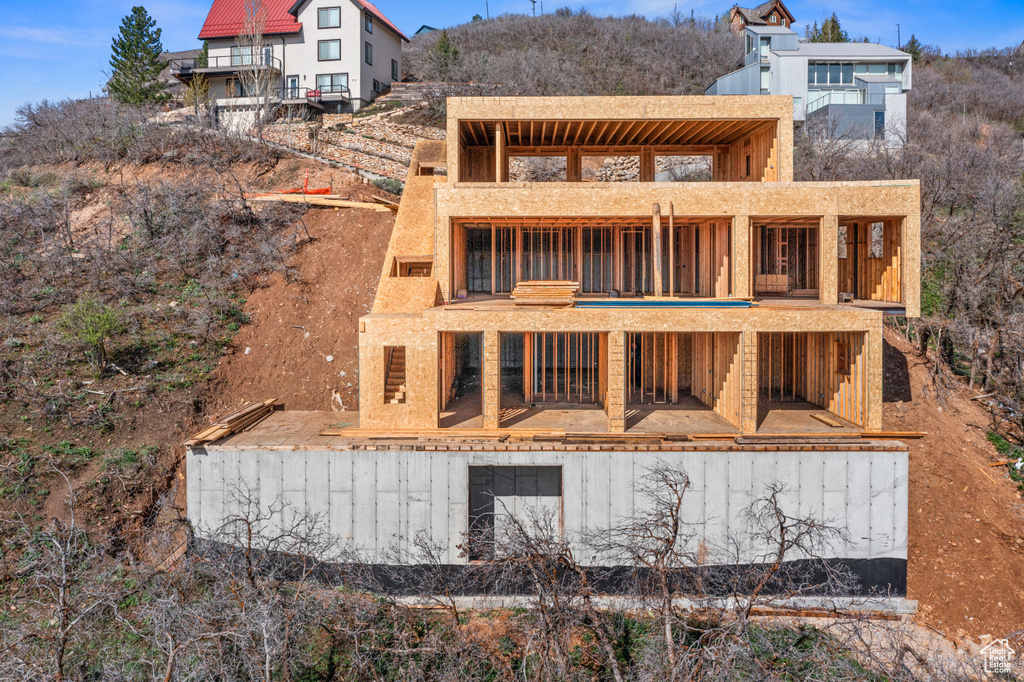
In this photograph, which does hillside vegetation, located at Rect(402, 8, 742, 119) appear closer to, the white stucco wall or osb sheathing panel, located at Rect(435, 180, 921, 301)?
the white stucco wall

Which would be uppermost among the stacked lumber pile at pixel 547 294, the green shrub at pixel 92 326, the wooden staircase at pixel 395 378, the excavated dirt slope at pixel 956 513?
the stacked lumber pile at pixel 547 294

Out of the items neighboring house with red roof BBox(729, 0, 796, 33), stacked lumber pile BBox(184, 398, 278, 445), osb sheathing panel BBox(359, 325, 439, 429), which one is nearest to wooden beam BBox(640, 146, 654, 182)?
osb sheathing panel BBox(359, 325, 439, 429)

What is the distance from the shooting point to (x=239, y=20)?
37.5 meters

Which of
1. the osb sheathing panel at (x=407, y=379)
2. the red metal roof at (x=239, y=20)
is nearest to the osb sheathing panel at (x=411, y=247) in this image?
the osb sheathing panel at (x=407, y=379)

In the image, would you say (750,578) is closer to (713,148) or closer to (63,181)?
(713,148)

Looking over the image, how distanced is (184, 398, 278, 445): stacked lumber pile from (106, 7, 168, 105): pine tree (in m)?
28.5

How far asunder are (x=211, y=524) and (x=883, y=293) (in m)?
18.1

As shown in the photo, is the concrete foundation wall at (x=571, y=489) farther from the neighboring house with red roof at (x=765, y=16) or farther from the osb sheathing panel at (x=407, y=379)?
the neighboring house with red roof at (x=765, y=16)

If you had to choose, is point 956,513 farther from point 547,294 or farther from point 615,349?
point 547,294

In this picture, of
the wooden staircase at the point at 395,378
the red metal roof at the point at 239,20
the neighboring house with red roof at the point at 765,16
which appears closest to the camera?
the wooden staircase at the point at 395,378

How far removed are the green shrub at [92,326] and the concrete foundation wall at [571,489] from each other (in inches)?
315

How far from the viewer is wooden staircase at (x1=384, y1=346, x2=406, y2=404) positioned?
16.1 meters

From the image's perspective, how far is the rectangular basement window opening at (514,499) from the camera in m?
13.4

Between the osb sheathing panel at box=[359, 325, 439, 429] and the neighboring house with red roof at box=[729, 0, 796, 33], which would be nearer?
the osb sheathing panel at box=[359, 325, 439, 429]
